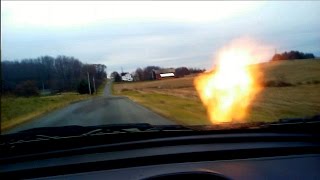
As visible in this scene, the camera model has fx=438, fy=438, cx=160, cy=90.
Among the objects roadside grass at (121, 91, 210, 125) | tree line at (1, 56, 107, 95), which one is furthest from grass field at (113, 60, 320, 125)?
tree line at (1, 56, 107, 95)

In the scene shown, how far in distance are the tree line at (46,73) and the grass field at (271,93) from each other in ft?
1.69

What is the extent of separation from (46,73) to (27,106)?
0.73 meters

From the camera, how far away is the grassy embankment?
3.78 metres

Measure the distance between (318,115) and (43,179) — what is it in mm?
2247

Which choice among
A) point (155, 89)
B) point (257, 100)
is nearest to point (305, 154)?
point (257, 100)

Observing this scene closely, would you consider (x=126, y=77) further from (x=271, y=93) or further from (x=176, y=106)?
(x=271, y=93)

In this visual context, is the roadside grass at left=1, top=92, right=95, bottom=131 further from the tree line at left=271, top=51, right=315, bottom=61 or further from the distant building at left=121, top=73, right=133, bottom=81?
the tree line at left=271, top=51, right=315, bottom=61

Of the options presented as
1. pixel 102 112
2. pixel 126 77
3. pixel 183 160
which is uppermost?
pixel 126 77

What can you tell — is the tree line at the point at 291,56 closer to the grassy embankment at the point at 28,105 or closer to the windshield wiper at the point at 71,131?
the windshield wiper at the point at 71,131

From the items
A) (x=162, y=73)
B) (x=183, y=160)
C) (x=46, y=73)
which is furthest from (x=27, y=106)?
(x=183, y=160)

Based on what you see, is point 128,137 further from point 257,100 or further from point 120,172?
point 257,100

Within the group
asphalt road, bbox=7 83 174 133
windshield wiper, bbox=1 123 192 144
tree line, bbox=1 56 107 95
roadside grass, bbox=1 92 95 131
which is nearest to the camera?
windshield wiper, bbox=1 123 192 144

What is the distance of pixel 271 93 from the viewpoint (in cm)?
441

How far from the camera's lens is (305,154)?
10.6 ft
